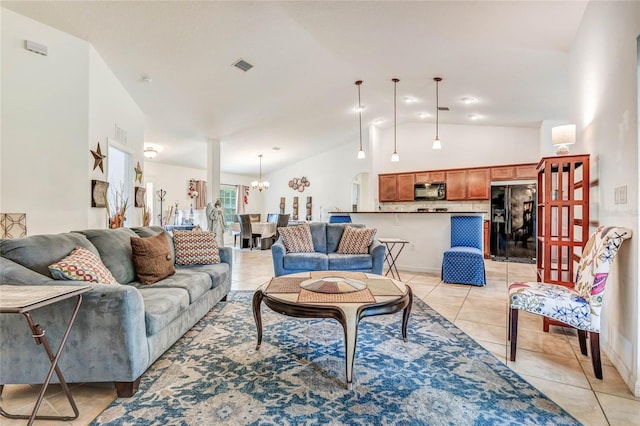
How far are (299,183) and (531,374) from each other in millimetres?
8942

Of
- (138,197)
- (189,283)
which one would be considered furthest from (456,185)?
(138,197)

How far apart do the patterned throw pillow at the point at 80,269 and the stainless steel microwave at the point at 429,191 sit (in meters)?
6.85

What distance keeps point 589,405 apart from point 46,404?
2.94 m

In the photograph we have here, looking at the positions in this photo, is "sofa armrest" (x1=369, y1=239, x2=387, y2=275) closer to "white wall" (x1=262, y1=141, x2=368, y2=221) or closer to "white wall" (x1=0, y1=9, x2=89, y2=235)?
"white wall" (x1=0, y1=9, x2=89, y2=235)

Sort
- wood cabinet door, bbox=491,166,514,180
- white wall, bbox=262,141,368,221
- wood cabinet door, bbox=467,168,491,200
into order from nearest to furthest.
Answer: wood cabinet door, bbox=491,166,514,180 → wood cabinet door, bbox=467,168,491,200 → white wall, bbox=262,141,368,221

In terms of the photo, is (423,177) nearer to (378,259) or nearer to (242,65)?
(378,259)

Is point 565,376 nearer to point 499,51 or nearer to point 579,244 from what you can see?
point 579,244

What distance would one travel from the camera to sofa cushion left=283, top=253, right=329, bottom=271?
4.10 meters

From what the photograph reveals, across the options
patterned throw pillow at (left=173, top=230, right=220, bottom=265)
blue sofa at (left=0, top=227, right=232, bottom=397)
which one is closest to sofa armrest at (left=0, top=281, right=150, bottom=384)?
blue sofa at (left=0, top=227, right=232, bottom=397)

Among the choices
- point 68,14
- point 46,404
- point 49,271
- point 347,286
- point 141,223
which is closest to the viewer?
point 46,404

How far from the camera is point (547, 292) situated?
2.20 meters

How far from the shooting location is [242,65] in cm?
423

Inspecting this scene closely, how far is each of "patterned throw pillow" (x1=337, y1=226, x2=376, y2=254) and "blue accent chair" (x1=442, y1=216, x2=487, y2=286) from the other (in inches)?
48.5

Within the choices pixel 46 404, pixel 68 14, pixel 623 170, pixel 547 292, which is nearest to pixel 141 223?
pixel 68 14
